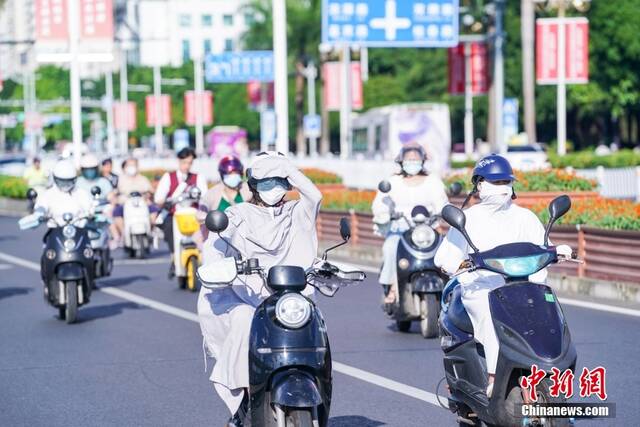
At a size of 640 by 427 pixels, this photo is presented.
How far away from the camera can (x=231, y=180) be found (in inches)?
611

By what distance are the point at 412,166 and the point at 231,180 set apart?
2434 millimetres

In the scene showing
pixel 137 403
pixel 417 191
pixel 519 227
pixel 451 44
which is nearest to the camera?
pixel 519 227

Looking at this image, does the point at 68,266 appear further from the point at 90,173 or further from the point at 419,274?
the point at 90,173

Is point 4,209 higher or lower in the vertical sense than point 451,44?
lower

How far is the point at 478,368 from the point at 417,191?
6.45 meters

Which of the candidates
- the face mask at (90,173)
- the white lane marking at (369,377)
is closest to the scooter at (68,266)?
the white lane marking at (369,377)

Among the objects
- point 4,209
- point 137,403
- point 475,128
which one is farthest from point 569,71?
point 475,128

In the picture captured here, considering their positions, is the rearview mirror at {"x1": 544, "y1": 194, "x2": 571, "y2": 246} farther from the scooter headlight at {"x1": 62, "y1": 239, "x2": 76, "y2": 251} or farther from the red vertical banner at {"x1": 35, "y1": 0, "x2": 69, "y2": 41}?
the red vertical banner at {"x1": 35, "y1": 0, "x2": 69, "y2": 41}

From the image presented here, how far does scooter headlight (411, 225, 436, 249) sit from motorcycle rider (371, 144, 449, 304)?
0.34 m

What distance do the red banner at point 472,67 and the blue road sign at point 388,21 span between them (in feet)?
68.0

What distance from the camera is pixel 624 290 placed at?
16.3 meters

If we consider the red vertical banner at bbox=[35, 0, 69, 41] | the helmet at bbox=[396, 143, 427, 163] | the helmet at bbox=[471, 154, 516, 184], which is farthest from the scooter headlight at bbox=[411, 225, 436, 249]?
the red vertical banner at bbox=[35, 0, 69, 41]

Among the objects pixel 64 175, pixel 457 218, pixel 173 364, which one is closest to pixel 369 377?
pixel 173 364

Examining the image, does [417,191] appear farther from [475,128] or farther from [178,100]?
[178,100]
